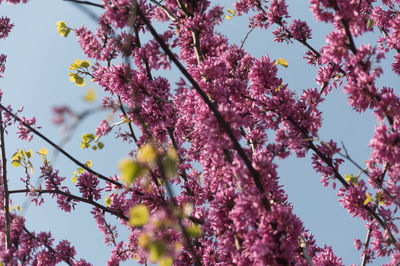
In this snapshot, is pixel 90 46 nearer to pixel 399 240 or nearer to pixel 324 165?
pixel 324 165

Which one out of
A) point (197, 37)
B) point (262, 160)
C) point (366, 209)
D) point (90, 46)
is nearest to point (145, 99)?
point (197, 37)

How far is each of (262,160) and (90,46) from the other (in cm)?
373

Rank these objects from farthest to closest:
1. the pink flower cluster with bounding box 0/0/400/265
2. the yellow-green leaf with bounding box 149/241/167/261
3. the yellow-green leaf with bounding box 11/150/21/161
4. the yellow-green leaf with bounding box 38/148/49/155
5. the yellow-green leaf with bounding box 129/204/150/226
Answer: the yellow-green leaf with bounding box 11/150/21/161
the yellow-green leaf with bounding box 38/148/49/155
the pink flower cluster with bounding box 0/0/400/265
the yellow-green leaf with bounding box 129/204/150/226
the yellow-green leaf with bounding box 149/241/167/261

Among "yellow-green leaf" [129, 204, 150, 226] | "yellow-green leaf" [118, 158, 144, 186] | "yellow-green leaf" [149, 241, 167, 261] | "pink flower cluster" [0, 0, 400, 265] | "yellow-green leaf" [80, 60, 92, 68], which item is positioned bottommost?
"yellow-green leaf" [149, 241, 167, 261]

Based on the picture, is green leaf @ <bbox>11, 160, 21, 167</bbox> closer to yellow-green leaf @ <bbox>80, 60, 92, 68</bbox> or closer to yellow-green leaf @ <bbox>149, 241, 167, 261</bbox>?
yellow-green leaf @ <bbox>80, 60, 92, 68</bbox>

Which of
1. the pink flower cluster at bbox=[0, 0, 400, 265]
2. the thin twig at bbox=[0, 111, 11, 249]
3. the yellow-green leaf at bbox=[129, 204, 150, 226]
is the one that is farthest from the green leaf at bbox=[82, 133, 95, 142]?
the yellow-green leaf at bbox=[129, 204, 150, 226]

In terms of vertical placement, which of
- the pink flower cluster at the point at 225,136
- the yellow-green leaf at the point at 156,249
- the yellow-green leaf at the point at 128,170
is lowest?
the yellow-green leaf at the point at 156,249

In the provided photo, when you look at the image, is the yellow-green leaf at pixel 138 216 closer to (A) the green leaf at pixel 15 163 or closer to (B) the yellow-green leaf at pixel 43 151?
(B) the yellow-green leaf at pixel 43 151

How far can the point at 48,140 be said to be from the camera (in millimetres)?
4090

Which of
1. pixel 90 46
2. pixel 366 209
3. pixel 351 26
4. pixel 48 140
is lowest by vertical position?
pixel 366 209

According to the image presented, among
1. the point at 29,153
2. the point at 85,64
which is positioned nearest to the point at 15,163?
the point at 29,153

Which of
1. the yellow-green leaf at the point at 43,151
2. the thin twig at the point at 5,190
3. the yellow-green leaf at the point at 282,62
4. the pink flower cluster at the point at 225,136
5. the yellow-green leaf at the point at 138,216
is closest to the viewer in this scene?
the yellow-green leaf at the point at 138,216

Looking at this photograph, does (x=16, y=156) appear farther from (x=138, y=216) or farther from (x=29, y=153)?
(x=138, y=216)

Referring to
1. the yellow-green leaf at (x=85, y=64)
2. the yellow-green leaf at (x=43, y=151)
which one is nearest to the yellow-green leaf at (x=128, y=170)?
the yellow-green leaf at (x=85, y=64)
